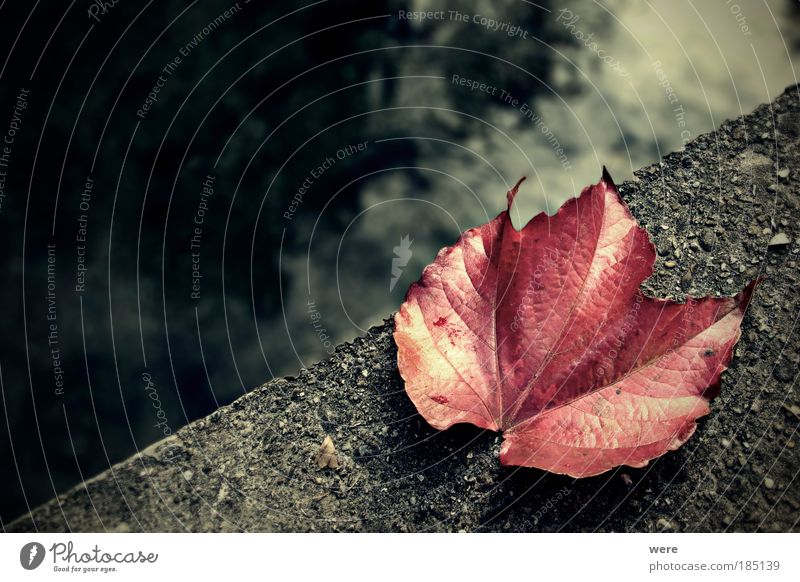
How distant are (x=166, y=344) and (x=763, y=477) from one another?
0.75m

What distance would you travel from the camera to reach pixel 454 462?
2.35 feet

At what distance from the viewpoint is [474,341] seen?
690 mm

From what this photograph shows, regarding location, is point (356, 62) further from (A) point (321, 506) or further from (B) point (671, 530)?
(B) point (671, 530)

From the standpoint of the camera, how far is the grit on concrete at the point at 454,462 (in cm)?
70

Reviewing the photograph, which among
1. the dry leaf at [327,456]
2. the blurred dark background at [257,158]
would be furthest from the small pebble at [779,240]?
the dry leaf at [327,456]

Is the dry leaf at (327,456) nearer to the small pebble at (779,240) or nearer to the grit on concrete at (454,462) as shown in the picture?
the grit on concrete at (454,462)

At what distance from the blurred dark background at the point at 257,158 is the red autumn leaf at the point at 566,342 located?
4.2 inches

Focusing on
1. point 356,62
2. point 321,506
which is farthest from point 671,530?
point 356,62

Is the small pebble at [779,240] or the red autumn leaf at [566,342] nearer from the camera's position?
the red autumn leaf at [566,342]

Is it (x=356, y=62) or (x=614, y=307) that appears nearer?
(x=614, y=307)
